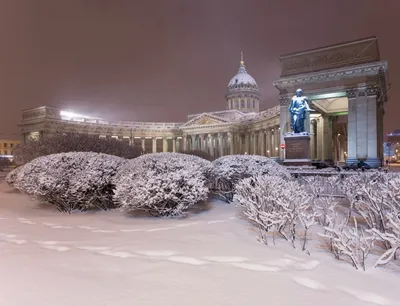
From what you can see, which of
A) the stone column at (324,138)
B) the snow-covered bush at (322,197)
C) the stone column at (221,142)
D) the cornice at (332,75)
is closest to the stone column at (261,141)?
the stone column at (221,142)

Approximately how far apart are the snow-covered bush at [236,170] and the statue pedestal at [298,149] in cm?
872

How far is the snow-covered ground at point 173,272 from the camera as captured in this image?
3586 millimetres

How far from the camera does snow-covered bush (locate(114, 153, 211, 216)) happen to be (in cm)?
838

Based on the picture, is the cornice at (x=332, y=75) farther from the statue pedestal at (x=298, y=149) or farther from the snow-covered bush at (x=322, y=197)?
the snow-covered bush at (x=322, y=197)

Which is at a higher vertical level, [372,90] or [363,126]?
[372,90]

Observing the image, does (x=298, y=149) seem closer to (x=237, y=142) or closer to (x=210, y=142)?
(x=237, y=142)

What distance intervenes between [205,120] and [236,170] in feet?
235

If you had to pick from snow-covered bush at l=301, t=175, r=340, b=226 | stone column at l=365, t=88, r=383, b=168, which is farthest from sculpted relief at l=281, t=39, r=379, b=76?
snow-covered bush at l=301, t=175, r=340, b=226

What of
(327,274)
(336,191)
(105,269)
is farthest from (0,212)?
(336,191)

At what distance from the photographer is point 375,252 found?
5348mm

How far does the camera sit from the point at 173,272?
4.39 meters

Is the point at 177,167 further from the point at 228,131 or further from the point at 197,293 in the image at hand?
the point at 228,131

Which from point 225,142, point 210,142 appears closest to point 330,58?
point 225,142

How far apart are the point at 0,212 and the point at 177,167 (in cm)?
746
